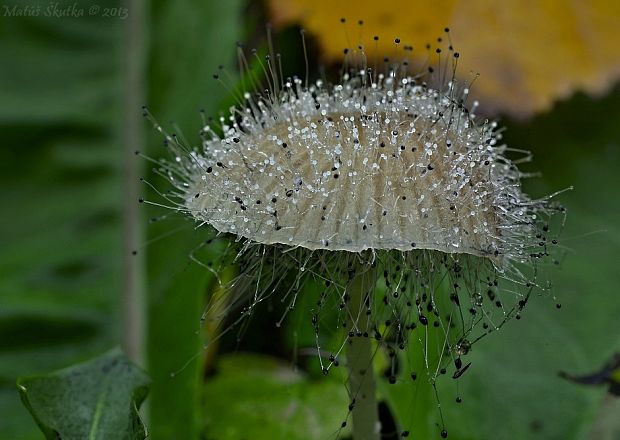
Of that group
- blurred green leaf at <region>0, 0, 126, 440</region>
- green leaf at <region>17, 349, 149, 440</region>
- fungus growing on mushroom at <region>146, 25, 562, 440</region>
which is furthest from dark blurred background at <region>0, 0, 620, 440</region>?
fungus growing on mushroom at <region>146, 25, 562, 440</region>

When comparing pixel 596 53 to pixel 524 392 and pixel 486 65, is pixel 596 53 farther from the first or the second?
pixel 524 392

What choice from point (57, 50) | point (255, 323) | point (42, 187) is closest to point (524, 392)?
point (255, 323)

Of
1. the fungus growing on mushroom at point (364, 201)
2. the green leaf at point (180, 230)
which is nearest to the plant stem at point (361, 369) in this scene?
the fungus growing on mushroom at point (364, 201)

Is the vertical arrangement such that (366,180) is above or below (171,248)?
above

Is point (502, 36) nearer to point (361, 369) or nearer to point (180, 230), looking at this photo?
point (180, 230)

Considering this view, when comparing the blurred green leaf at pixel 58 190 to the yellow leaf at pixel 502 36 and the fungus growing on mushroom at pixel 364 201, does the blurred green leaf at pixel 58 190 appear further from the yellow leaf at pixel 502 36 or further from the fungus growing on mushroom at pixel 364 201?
the fungus growing on mushroom at pixel 364 201

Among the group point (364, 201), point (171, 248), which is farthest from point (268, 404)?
point (364, 201)

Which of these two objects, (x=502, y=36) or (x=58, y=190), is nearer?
(x=502, y=36)
